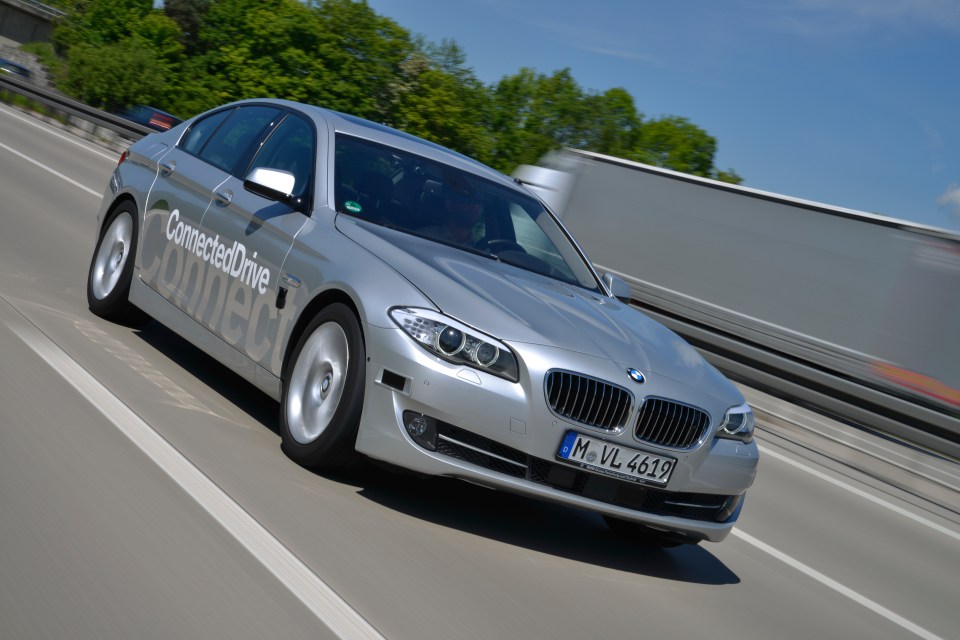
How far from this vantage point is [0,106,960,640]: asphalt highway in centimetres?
359

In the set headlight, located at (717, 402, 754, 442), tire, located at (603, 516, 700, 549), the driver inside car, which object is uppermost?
the driver inside car

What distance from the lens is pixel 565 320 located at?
5.12 m

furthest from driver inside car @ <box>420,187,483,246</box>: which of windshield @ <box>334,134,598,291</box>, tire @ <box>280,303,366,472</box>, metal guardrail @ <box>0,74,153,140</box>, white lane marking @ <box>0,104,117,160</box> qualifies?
metal guardrail @ <box>0,74,153,140</box>

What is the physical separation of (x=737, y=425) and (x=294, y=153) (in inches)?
109

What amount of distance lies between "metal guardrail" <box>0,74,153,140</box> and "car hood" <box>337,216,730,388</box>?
22739mm

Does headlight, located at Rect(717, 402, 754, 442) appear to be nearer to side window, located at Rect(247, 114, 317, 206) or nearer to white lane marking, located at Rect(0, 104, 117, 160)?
side window, located at Rect(247, 114, 317, 206)

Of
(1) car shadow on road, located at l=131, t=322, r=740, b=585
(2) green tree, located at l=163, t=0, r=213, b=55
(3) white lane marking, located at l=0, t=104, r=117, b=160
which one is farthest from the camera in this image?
(2) green tree, located at l=163, t=0, r=213, b=55

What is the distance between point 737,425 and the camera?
17.2 ft

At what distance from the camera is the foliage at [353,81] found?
252 ft

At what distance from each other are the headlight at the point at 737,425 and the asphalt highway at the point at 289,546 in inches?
27.7

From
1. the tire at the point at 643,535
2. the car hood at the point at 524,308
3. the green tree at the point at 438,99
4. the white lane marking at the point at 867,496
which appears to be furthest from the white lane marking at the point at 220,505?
the green tree at the point at 438,99

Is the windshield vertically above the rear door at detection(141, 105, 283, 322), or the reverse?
the windshield

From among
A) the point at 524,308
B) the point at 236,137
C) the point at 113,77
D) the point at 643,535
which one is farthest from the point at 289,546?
the point at 113,77

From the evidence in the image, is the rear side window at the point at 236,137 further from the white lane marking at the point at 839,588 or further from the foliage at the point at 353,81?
the foliage at the point at 353,81
